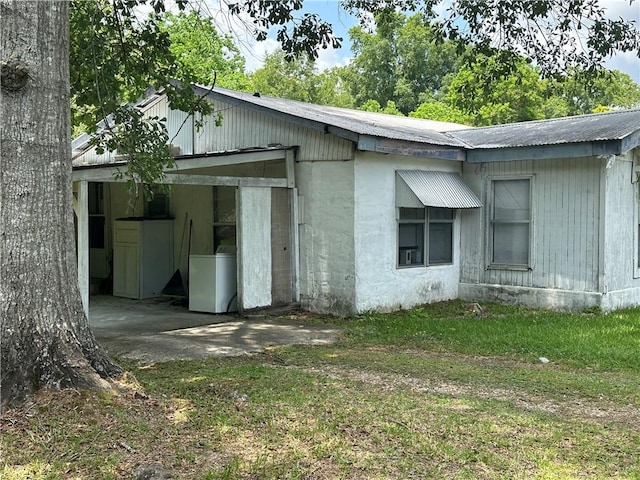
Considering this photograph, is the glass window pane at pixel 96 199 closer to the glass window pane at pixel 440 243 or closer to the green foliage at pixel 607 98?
the glass window pane at pixel 440 243

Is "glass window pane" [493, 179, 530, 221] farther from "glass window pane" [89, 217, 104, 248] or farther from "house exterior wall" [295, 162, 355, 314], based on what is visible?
"glass window pane" [89, 217, 104, 248]

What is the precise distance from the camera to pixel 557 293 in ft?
35.4

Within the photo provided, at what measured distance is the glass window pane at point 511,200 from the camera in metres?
11.3

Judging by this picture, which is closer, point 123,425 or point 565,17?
point 123,425

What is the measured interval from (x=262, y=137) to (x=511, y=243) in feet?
15.2

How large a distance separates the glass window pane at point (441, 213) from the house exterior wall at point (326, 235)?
1.96 meters

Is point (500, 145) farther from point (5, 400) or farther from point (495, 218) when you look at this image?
point (5, 400)

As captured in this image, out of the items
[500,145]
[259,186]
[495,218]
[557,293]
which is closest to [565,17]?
[500,145]

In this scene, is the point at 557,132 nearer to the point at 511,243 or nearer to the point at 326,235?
the point at 511,243

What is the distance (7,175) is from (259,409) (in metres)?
2.36

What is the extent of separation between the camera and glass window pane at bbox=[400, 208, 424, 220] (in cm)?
1088

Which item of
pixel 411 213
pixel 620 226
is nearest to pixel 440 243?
pixel 411 213

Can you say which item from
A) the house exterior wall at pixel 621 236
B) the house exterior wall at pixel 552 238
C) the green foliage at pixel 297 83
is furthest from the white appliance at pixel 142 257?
the green foliage at pixel 297 83

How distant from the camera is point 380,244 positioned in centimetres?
1045
